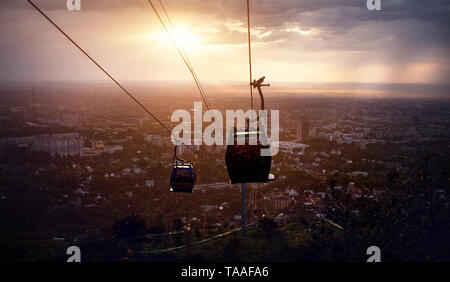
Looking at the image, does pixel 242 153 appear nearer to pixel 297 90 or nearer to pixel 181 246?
pixel 181 246

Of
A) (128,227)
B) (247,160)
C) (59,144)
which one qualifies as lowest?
(128,227)

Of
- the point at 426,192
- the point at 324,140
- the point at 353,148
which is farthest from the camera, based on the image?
the point at 324,140

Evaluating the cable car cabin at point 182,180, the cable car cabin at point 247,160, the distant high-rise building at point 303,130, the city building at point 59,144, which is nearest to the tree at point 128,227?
the cable car cabin at point 182,180

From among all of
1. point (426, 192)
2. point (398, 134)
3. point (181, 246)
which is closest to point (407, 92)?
point (398, 134)

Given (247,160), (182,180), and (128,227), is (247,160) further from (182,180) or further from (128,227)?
(128,227)

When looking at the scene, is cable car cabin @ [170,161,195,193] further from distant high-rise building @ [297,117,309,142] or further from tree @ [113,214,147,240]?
distant high-rise building @ [297,117,309,142]

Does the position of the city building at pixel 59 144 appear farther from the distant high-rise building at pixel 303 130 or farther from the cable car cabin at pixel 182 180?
the cable car cabin at pixel 182 180

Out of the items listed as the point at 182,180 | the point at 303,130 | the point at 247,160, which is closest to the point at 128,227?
the point at 182,180

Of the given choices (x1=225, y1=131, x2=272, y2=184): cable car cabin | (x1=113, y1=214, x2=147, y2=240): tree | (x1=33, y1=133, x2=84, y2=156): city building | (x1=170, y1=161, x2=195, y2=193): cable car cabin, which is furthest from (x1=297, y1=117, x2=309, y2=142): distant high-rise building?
(x1=225, y1=131, x2=272, y2=184): cable car cabin
